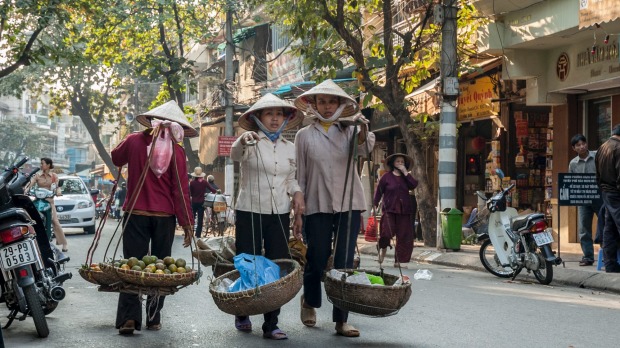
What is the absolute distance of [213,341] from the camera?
6965 millimetres

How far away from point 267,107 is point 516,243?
6.01 meters

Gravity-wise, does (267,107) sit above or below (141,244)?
above

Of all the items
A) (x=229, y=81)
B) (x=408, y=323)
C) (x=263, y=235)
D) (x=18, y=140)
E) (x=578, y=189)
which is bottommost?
(x=408, y=323)

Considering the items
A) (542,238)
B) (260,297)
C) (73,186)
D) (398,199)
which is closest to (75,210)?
(73,186)

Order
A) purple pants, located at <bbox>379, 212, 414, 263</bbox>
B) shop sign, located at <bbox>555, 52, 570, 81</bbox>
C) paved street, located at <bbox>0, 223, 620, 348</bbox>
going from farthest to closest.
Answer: shop sign, located at <bbox>555, 52, 570, 81</bbox> → purple pants, located at <bbox>379, 212, 414, 263</bbox> → paved street, located at <bbox>0, 223, 620, 348</bbox>

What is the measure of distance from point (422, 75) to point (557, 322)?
39.1 ft

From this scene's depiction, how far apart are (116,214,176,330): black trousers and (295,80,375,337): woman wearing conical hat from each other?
43.4 inches

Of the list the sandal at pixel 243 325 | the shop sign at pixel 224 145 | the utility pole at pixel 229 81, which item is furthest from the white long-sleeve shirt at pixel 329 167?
the utility pole at pixel 229 81

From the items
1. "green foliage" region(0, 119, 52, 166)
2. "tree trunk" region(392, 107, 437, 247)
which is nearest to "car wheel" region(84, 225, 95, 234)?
"tree trunk" region(392, 107, 437, 247)

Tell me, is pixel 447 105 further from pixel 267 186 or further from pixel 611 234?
pixel 267 186

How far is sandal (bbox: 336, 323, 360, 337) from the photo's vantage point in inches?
283

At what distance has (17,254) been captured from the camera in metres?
6.97

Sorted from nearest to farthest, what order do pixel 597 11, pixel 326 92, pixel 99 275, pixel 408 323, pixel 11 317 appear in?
pixel 99 275, pixel 326 92, pixel 11 317, pixel 408 323, pixel 597 11

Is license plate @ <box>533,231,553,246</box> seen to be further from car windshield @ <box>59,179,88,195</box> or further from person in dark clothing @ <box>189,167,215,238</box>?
car windshield @ <box>59,179,88,195</box>
